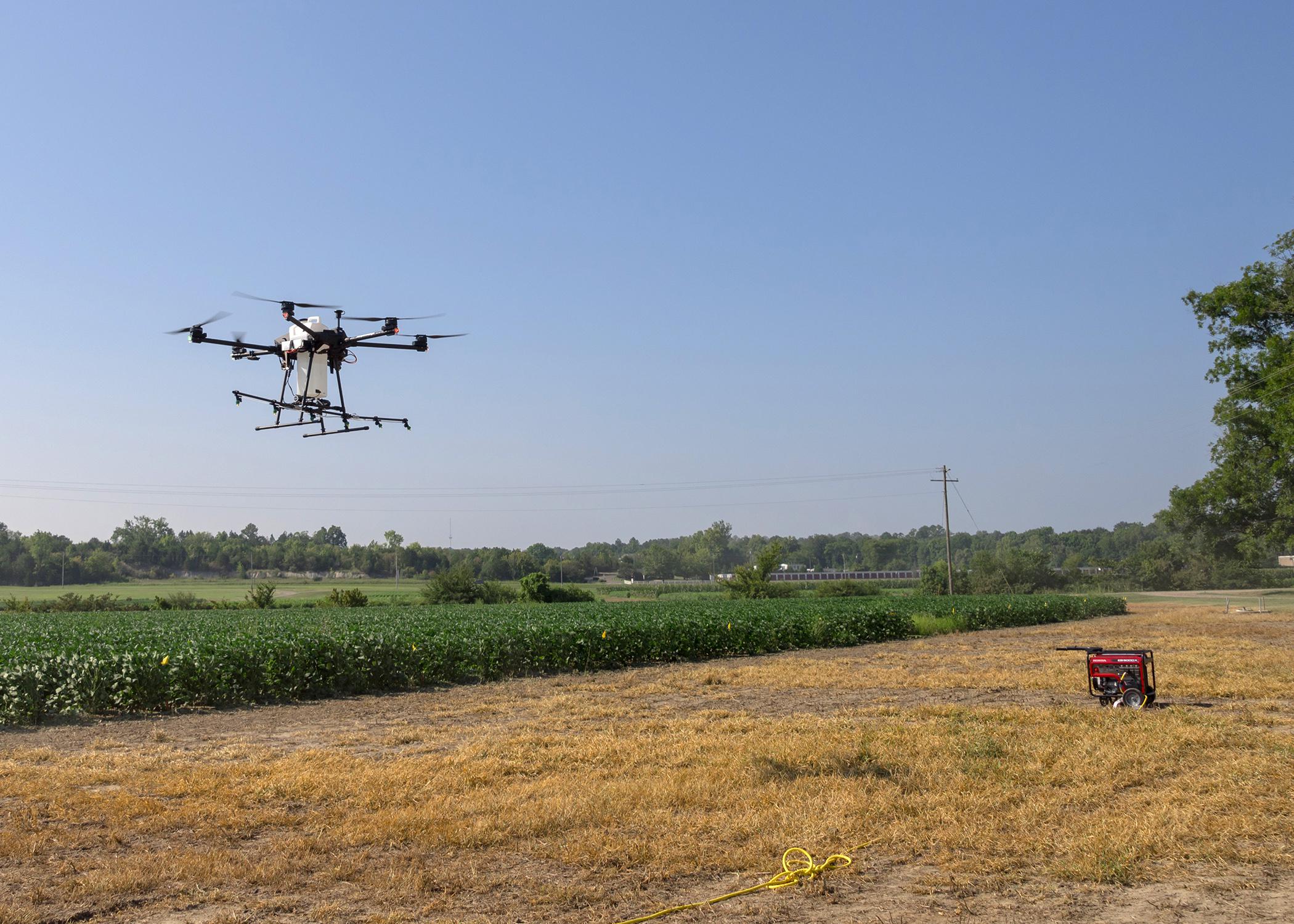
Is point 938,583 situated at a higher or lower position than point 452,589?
lower

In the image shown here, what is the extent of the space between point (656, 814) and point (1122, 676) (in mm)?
9624

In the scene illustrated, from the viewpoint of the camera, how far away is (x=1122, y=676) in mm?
14586

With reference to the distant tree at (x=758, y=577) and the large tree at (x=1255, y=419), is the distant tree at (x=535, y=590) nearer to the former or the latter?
the distant tree at (x=758, y=577)

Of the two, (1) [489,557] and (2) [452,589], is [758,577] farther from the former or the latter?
(1) [489,557]

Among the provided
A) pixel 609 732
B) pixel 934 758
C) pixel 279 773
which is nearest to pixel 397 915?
pixel 279 773

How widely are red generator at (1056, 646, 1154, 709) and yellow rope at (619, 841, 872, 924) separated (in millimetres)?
8865

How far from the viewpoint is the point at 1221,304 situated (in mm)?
53688

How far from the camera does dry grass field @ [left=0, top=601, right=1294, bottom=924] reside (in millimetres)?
6199

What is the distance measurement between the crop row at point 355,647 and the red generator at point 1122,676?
12.8 m

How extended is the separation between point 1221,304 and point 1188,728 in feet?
165

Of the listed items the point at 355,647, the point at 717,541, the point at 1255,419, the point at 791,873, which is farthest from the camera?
the point at 717,541

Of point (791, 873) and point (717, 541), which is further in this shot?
point (717, 541)

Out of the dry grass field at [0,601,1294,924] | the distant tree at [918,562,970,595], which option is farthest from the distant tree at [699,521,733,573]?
the dry grass field at [0,601,1294,924]

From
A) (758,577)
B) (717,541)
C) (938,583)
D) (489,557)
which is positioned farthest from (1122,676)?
(717,541)
